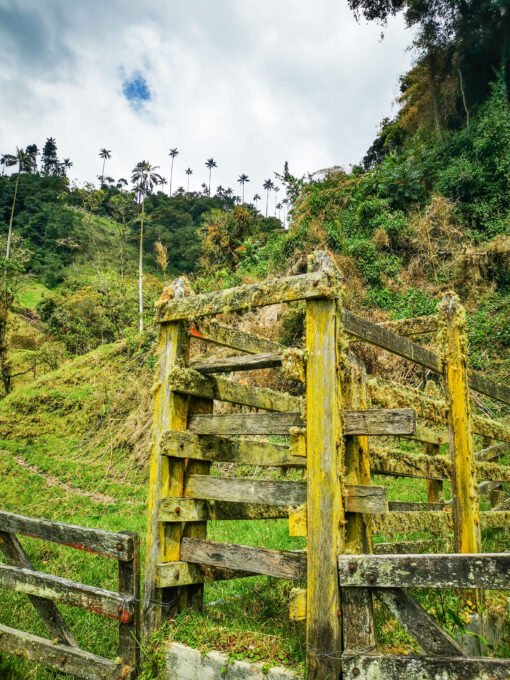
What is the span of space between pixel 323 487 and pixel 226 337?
5.14ft

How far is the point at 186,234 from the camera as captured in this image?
170 ft

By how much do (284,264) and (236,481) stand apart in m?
14.3

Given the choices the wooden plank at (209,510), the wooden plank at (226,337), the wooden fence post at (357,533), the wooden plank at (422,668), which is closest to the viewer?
the wooden plank at (422,668)

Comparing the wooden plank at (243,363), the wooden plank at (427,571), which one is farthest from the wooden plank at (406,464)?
the wooden plank at (427,571)

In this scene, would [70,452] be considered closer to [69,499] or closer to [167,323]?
[69,499]

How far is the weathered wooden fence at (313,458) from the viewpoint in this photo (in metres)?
2.65

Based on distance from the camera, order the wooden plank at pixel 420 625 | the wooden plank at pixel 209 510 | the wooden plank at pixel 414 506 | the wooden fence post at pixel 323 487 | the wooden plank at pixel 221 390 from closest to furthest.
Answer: the wooden plank at pixel 420 625 < the wooden fence post at pixel 323 487 < the wooden plank at pixel 209 510 < the wooden plank at pixel 221 390 < the wooden plank at pixel 414 506

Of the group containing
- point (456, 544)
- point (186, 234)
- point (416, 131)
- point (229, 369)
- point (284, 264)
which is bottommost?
point (456, 544)

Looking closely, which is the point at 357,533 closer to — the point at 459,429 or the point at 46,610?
the point at 459,429

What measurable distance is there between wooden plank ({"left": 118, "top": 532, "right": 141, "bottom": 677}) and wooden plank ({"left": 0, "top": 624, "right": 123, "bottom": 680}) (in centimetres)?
9

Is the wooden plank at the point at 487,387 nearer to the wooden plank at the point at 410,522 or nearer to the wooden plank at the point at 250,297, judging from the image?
the wooden plank at the point at 410,522

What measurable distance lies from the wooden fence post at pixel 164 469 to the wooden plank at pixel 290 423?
22 cm

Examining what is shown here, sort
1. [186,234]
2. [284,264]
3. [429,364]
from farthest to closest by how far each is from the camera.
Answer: [186,234]
[284,264]
[429,364]

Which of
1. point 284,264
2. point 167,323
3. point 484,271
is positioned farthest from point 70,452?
point 484,271
